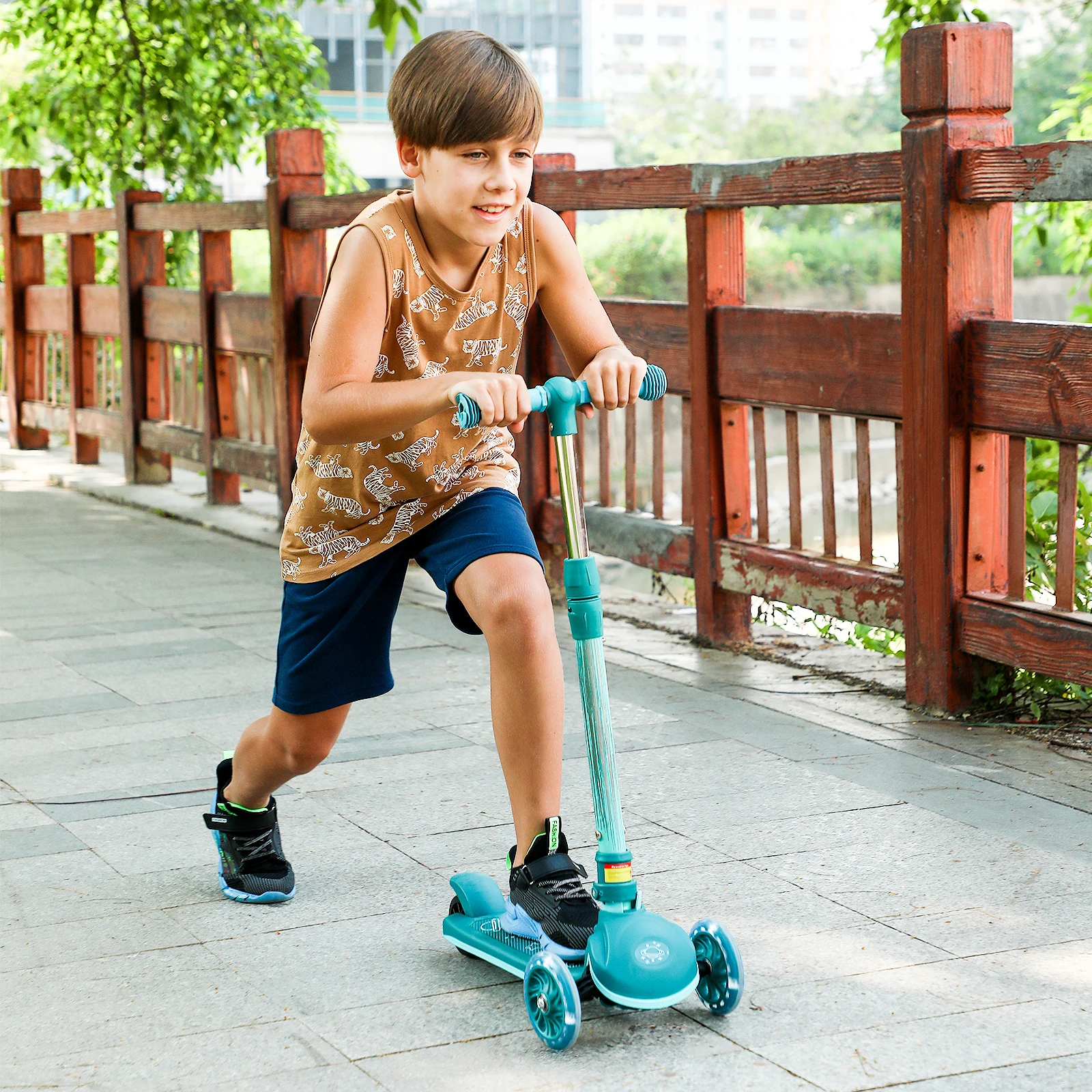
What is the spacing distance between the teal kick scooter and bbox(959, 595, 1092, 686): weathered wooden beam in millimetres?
1767

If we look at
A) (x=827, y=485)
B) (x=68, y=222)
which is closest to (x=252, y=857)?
(x=827, y=485)

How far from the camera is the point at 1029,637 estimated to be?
13.3 feet

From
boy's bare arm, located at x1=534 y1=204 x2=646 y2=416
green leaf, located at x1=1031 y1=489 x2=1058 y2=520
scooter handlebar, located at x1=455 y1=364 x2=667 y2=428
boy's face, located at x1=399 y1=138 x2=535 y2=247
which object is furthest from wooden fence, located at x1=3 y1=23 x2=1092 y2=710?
boy's face, located at x1=399 y1=138 x2=535 y2=247

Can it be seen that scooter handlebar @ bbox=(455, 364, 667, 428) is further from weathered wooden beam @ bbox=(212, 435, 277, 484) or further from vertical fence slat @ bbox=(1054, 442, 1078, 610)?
weathered wooden beam @ bbox=(212, 435, 277, 484)

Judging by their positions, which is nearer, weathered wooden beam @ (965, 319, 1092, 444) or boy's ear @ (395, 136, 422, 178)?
boy's ear @ (395, 136, 422, 178)

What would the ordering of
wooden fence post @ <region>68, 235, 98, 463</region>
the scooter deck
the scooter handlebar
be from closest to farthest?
the scooter handlebar → the scooter deck → wooden fence post @ <region>68, 235, 98, 463</region>

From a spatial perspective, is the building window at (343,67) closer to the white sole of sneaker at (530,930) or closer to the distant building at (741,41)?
the distant building at (741,41)

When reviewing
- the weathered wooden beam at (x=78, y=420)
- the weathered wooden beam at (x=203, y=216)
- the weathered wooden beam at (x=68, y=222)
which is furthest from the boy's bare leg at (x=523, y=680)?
the weathered wooden beam at (x=68, y=222)

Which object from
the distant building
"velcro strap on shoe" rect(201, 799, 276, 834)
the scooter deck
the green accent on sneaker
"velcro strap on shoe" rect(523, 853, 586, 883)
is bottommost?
the scooter deck

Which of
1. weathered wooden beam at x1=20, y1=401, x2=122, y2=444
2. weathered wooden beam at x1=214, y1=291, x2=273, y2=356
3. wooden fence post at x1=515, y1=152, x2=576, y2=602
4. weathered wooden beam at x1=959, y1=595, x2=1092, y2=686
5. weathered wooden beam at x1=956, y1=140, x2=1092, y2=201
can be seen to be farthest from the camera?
weathered wooden beam at x1=20, y1=401, x2=122, y2=444

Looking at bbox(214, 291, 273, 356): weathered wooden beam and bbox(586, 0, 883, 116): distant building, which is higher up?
bbox(586, 0, 883, 116): distant building

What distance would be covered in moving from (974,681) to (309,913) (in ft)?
6.80

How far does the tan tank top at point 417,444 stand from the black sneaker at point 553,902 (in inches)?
23.5

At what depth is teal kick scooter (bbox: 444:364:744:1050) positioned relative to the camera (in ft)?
7.86
